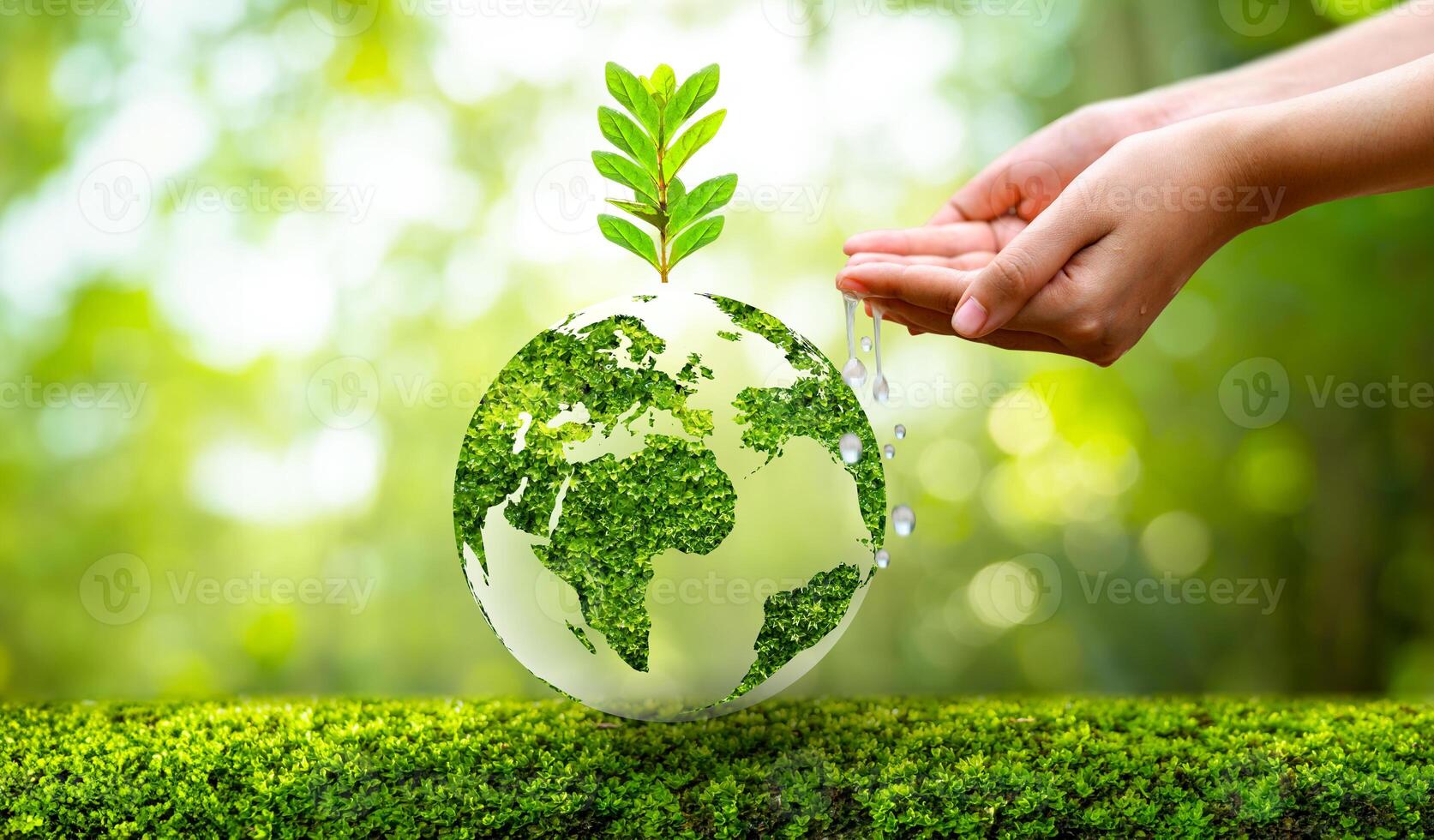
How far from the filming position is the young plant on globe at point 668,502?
1842 millimetres

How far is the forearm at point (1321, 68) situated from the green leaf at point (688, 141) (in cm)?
138

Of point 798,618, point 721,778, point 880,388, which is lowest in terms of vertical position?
point 721,778

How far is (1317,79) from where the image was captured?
279cm

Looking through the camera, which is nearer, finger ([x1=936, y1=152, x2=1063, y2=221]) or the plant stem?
the plant stem

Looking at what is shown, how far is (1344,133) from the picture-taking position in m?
1.94

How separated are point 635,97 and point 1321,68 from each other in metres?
1.97

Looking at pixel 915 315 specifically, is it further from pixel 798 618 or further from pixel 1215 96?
pixel 1215 96

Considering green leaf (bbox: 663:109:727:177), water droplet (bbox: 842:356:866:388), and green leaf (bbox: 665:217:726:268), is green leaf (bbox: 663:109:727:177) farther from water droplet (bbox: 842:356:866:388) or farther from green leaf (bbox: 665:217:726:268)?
water droplet (bbox: 842:356:866:388)

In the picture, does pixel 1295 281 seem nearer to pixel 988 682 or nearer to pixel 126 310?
pixel 988 682

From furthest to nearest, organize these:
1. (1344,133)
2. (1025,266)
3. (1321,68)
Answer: (1321,68), (1344,133), (1025,266)

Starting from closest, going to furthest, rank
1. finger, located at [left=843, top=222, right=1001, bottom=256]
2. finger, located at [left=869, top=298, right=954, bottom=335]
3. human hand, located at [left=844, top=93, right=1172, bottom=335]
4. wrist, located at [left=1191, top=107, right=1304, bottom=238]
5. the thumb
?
the thumb
wrist, located at [left=1191, top=107, right=1304, bottom=238]
finger, located at [left=869, top=298, right=954, bottom=335]
finger, located at [left=843, top=222, right=1001, bottom=256]
human hand, located at [left=844, top=93, right=1172, bottom=335]

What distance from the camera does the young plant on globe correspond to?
184 cm

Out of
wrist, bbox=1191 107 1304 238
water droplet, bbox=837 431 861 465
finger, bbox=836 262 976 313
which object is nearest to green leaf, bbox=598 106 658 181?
finger, bbox=836 262 976 313

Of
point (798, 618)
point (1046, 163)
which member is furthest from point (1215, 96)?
point (798, 618)
